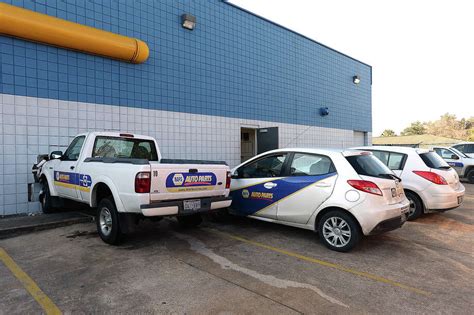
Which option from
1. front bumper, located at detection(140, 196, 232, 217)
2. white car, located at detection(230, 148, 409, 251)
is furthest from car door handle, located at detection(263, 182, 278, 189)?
front bumper, located at detection(140, 196, 232, 217)

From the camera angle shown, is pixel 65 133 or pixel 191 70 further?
pixel 191 70

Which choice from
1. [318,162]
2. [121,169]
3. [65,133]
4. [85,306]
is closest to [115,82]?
[65,133]

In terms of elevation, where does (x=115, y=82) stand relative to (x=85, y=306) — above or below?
above

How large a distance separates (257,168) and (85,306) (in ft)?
12.7

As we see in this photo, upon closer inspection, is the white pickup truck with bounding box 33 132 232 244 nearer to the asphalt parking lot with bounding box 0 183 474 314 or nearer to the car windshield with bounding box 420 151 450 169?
the asphalt parking lot with bounding box 0 183 474 314

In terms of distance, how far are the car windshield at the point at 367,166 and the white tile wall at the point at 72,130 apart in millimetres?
6197

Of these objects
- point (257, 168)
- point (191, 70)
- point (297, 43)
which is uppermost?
point (297, 43)

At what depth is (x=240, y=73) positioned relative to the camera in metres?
12.0

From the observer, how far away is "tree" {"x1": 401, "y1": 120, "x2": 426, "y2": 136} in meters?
74.3

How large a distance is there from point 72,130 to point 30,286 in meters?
5.28

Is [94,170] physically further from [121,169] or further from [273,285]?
[273,285]

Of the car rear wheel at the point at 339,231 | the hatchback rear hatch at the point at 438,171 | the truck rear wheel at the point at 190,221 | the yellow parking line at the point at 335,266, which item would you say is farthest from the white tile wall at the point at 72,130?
the hatchback rear hatch at the point at 438,171

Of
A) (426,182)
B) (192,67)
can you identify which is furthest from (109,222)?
(192,67)

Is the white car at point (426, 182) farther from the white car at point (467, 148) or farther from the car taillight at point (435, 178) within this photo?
the white car at point (467, 148)
